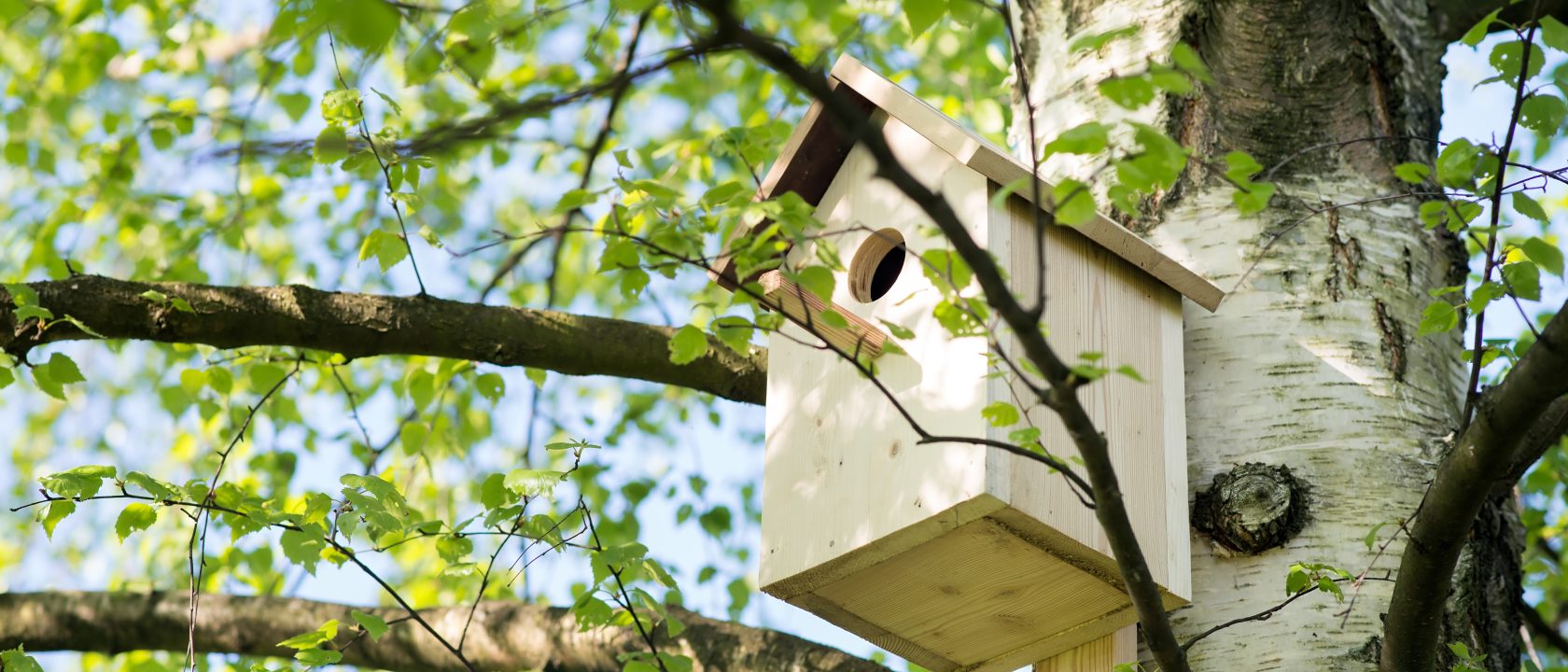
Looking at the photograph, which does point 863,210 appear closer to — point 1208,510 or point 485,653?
point 1208,510

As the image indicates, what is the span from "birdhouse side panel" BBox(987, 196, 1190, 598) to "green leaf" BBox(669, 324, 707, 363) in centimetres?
41

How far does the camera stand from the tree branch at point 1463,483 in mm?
1481

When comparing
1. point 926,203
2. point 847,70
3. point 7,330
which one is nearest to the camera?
point 926,203

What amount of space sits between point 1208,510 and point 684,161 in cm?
251

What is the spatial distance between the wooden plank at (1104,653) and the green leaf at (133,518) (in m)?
1.63

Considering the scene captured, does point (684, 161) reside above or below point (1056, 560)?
above

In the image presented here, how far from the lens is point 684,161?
4453 millimetres

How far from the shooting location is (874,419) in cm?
221

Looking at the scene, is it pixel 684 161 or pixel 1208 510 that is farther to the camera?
pixel 684 161

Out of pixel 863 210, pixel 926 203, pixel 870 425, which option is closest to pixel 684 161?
pixel 863 210

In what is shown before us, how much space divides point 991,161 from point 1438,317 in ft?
2.18

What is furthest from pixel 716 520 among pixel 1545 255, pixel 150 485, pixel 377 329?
pixel 1545 255

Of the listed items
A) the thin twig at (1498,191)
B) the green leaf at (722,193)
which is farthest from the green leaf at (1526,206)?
the green leaf at (722,193)

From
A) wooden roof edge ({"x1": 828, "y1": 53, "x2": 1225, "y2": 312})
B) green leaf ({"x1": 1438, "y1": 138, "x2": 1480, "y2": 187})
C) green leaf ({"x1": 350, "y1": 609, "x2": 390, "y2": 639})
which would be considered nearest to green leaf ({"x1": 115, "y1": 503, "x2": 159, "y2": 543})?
green leaf ({"x1": 350, "y1": 609, "x2": 390, "y2": 639})
